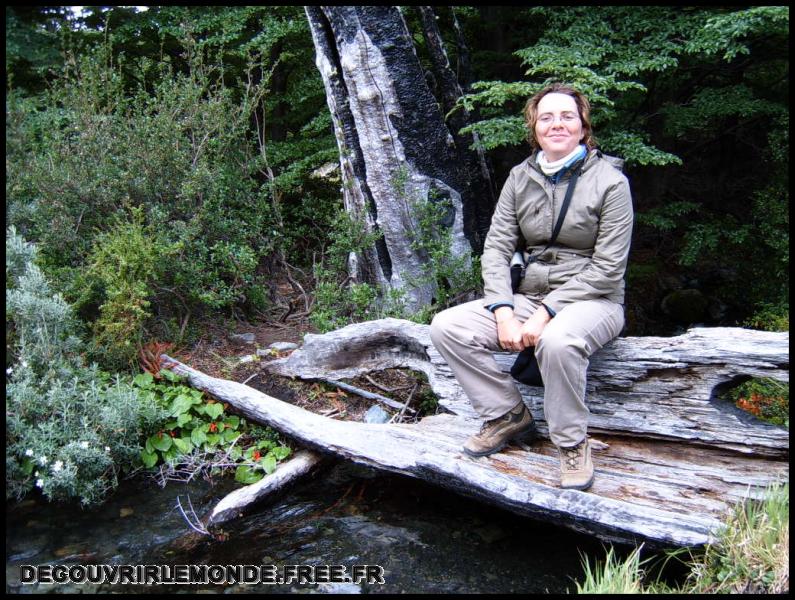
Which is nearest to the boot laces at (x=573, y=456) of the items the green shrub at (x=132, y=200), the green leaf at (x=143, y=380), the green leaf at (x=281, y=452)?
the green leaf at (x=281, y=452)

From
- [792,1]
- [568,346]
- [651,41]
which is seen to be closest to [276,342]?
[568,346]

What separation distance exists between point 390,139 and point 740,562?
453 centimetres

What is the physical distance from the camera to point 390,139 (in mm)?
6105

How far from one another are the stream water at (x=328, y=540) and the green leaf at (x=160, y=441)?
0.96 feet

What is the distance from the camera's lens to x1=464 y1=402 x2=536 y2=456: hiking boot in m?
4.02

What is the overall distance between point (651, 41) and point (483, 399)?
11.6ft

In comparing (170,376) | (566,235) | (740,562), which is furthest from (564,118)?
(170,376)

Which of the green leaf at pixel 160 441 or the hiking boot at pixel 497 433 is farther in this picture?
the green leaf at pixel 160 441

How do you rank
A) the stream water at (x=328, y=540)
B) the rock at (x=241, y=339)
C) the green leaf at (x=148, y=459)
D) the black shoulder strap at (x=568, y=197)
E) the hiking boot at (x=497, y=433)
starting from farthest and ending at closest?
the rock at (x=241, y=339)
the green leaf at (x=148, y=459)
the hiking boot at (x=497, y=433)
the black shoulder strap at (x=568, y=197)
the stream water at (x=328, y=540)

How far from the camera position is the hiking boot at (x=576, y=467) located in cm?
354

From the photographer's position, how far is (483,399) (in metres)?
4.01

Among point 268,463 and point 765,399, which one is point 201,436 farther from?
point 765,399

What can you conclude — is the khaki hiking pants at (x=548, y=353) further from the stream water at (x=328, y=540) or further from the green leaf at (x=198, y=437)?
the green leaf at (x=198, y=437)

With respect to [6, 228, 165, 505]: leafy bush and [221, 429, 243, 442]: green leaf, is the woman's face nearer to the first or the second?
[221, 429, 243, 442]: green leaf
